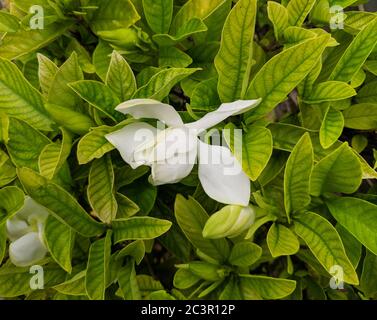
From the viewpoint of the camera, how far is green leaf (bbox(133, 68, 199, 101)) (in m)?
0.50

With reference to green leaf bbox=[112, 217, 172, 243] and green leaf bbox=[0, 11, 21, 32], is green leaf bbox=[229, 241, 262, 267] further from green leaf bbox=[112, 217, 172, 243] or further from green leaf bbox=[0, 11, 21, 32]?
green leaf bbox=[0, 11, 21, 32]

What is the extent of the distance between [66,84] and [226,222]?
22cm

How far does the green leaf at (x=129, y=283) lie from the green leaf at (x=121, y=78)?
20 cm

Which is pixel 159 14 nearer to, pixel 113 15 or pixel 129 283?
pixel 113 15

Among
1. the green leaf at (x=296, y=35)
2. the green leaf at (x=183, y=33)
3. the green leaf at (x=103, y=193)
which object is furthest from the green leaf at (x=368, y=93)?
the green leaf at (x=103, y=193)

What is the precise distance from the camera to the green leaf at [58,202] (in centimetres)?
49

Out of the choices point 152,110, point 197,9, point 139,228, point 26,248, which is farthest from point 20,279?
point 197,9

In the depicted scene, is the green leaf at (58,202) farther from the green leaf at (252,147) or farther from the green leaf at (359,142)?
the green leaf at (359,142)

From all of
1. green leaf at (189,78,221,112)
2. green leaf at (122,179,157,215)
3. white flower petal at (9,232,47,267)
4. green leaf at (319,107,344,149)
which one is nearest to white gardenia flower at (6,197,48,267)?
white flower petal at (9,232,47,267)

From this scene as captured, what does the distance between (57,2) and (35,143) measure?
17cm

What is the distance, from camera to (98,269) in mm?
556

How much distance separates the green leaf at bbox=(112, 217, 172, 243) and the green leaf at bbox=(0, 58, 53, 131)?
0.14 metres
